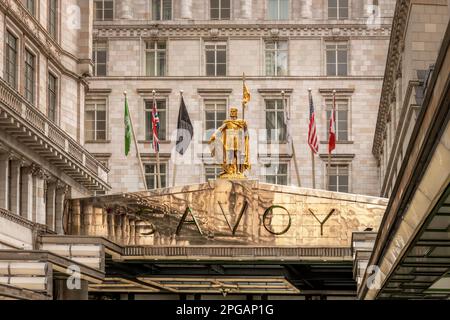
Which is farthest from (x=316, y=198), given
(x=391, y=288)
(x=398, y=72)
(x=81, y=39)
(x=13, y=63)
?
(x=391, y=288)

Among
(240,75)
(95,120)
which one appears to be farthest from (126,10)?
(240,75)

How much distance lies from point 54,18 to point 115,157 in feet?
103

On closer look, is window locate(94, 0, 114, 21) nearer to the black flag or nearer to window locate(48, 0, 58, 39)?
the black flag

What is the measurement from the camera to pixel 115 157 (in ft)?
317

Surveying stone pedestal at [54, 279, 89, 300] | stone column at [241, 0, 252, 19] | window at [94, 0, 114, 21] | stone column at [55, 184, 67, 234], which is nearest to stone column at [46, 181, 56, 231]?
stone column at [55, 184, 67, 234]

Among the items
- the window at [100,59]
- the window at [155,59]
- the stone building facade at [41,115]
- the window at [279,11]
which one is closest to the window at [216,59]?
the window at [155,59]

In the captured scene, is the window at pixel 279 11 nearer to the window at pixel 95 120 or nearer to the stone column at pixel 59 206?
the window at pixel 95 120

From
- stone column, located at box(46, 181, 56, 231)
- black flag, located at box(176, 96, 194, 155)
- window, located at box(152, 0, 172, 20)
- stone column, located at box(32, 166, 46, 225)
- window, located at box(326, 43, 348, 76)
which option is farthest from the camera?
window, located at box(152, 0, 172, 20)

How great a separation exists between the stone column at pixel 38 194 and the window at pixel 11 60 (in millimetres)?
4072

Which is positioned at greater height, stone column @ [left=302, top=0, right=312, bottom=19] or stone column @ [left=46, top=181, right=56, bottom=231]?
stone column @ [left=302, top=0, right=312, bottom=19]

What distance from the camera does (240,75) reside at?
9825cm

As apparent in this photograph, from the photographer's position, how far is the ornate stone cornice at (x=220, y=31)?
97.3 meters

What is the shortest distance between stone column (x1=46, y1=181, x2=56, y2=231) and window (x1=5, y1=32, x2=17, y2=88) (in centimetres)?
685

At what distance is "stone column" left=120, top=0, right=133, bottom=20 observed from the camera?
98.0 meters
